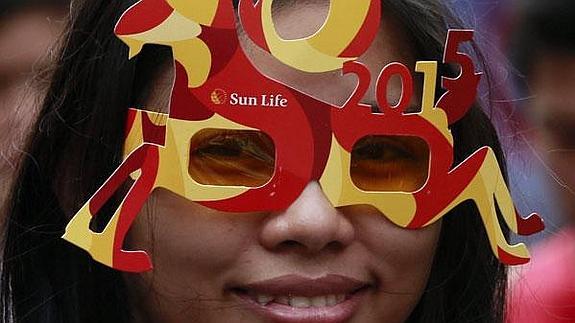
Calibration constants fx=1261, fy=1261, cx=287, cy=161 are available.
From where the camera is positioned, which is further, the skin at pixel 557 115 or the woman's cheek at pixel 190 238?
the skin at pixel 557 115

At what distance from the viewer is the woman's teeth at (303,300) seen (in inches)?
53.4

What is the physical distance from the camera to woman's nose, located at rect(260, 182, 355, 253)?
4.29 feet

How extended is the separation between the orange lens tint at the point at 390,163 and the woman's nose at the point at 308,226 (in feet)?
0.20

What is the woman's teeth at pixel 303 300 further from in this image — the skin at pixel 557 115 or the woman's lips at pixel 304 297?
the skin at pixel 557 115

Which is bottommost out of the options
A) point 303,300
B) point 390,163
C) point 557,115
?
point 303,300

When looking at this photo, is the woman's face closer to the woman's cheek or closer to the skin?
the woman's cheek

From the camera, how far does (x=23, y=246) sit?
1488 millimetres

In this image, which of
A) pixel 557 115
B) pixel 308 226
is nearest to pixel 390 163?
pixel 308 226

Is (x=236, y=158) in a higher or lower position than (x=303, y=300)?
higher

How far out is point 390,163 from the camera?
1387mm

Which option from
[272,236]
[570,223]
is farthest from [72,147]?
[570,223]

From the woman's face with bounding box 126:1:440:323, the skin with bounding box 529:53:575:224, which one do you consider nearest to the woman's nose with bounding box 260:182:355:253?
the woman's face with bounding box 126:1:440:323

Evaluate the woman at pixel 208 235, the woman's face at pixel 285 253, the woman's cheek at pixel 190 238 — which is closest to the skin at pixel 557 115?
the woman at pixel 208 235

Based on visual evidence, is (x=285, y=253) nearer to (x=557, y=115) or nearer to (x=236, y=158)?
(x=236, y=158)
